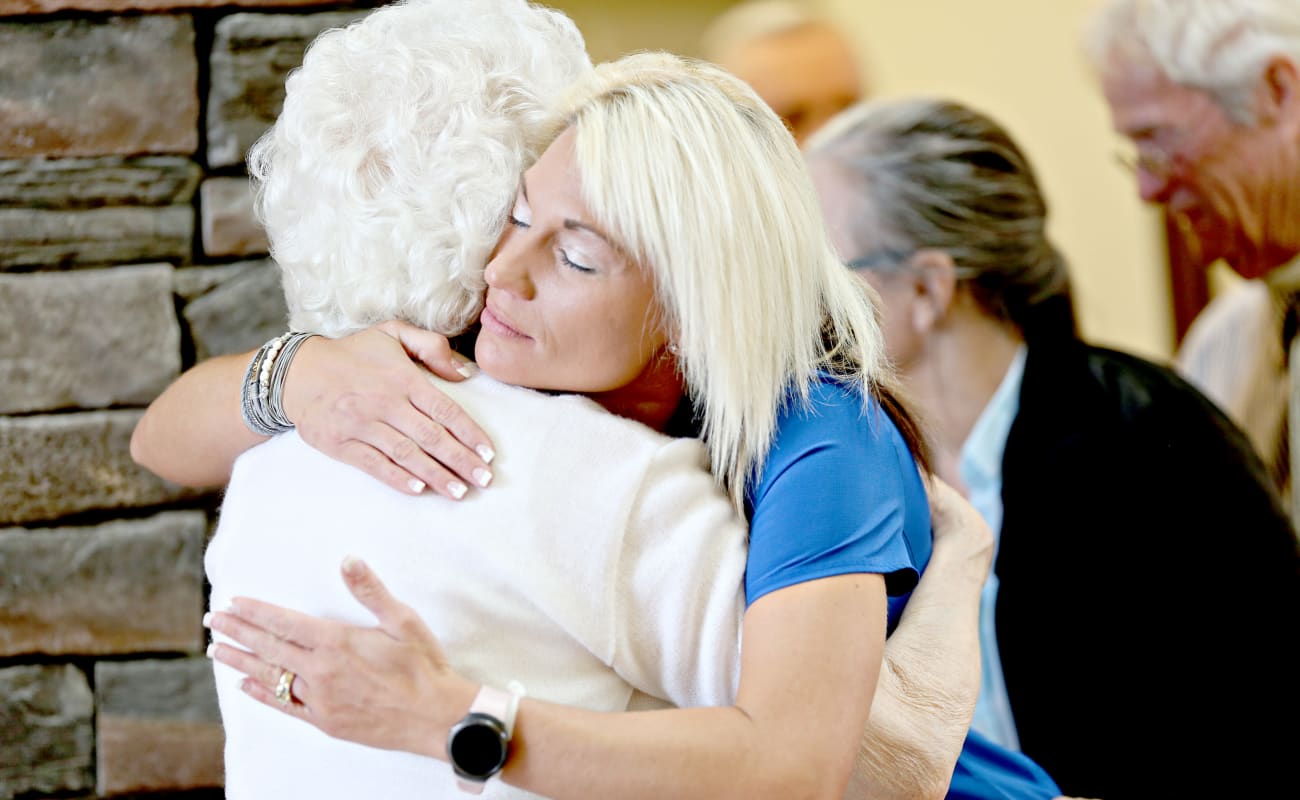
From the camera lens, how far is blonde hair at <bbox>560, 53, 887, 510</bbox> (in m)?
1.11

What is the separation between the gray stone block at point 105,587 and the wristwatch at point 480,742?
74 cm

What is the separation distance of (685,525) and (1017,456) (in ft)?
3.54

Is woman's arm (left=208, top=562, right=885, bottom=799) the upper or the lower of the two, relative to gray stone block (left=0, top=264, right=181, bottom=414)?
upper

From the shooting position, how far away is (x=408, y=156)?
48.7 inches

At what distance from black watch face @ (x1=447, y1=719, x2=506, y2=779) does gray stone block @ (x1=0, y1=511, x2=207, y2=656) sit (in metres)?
0.75

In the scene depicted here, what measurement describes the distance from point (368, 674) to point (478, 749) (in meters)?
0.11

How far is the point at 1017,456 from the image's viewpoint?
6.58 feet

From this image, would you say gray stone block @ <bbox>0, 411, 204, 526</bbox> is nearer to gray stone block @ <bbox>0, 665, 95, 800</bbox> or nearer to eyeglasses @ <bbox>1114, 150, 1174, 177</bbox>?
gray stone block @ <bbox>0, 665, 95, 800</bbox>

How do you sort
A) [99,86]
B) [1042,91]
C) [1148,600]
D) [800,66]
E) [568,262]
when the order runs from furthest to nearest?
1. [1042,91]
2. [800,66]
3. [1148,600]
4. [99,86]
5. [568,262]

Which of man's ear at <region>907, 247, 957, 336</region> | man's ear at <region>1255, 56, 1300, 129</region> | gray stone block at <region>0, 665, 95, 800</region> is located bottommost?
gray stone block at <region>0, 665, 95, 800</region>

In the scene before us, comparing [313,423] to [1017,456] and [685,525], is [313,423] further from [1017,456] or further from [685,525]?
[1017,456]

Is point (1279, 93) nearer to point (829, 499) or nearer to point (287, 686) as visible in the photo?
point (829, 499)

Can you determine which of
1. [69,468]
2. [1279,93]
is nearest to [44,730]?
[69,468]

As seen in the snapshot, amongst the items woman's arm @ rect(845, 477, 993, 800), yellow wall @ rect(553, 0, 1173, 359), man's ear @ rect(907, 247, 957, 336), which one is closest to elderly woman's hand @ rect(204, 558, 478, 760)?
woman's arm @ rect(845, 477, 993, 800)
